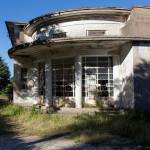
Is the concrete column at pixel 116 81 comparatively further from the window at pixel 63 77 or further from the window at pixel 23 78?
the window at pixel 23 78

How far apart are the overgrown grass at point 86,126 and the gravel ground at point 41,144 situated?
0.83ft

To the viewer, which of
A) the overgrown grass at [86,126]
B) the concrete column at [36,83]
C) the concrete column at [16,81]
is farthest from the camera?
the concrete column at [16,81]

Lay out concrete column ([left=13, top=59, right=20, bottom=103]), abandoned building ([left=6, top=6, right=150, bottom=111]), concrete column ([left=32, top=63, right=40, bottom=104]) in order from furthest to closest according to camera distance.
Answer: concrete column ([left=13, top=59, right=20, bottom=103]), concrete column ([left=32, top=63, right=40, bottom=104]), abandoned building ([left=6, top=6, right=150, bottom=111])

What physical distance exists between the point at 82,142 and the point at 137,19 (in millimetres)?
6040

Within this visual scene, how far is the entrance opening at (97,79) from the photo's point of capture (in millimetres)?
8648

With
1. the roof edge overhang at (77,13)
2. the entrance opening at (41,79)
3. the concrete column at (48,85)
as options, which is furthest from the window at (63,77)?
the roof edge overhang at (77,13)

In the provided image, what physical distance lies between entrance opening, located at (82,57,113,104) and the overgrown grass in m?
2.00

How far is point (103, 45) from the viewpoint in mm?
7941

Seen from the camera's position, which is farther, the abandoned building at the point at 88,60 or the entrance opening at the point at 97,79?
the entrance opening at the point at 97,79

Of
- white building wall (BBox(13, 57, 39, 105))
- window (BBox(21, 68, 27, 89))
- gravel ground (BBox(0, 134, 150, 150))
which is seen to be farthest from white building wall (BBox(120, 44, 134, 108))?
window (BBox(21, 68, 27, 89))

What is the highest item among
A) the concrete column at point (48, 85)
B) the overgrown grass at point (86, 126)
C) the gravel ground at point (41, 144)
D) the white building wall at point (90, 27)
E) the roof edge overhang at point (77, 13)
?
the roof edge overhang at point (77, 13)

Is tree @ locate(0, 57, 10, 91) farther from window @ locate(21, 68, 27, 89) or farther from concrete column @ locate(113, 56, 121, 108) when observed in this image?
concrete column @ locate(113, 56, 121, 108)

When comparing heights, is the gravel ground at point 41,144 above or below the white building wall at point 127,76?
below

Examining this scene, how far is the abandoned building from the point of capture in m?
6.97
